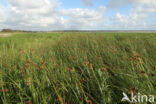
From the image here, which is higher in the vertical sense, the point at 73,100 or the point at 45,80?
the point at 45,80

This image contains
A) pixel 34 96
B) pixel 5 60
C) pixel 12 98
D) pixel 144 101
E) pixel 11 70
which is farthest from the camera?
pixel 5 60

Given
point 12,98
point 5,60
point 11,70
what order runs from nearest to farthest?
point 12,98 → point 11,70 → point 5,60

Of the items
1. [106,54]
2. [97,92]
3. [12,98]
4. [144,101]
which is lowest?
[12,98]

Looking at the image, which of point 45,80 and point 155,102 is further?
point 45,80

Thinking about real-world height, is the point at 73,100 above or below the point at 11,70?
below

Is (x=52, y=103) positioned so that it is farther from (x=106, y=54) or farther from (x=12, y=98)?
(x=106, y=54)

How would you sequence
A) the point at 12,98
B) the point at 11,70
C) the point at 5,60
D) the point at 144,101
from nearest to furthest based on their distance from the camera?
the point at 144,101
the point at 12,98
the point at 11,70
the point at 5,60

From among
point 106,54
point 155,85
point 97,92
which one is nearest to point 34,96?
point 97,92

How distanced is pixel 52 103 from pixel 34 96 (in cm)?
32

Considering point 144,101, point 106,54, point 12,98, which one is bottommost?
point 12,98

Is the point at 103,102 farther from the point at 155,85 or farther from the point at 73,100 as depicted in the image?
the point at 155,85

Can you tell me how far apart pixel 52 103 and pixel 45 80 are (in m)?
0.46

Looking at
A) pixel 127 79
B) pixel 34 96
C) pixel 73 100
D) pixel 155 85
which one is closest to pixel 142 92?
pixel 127 79

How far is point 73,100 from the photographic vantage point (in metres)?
1.96
